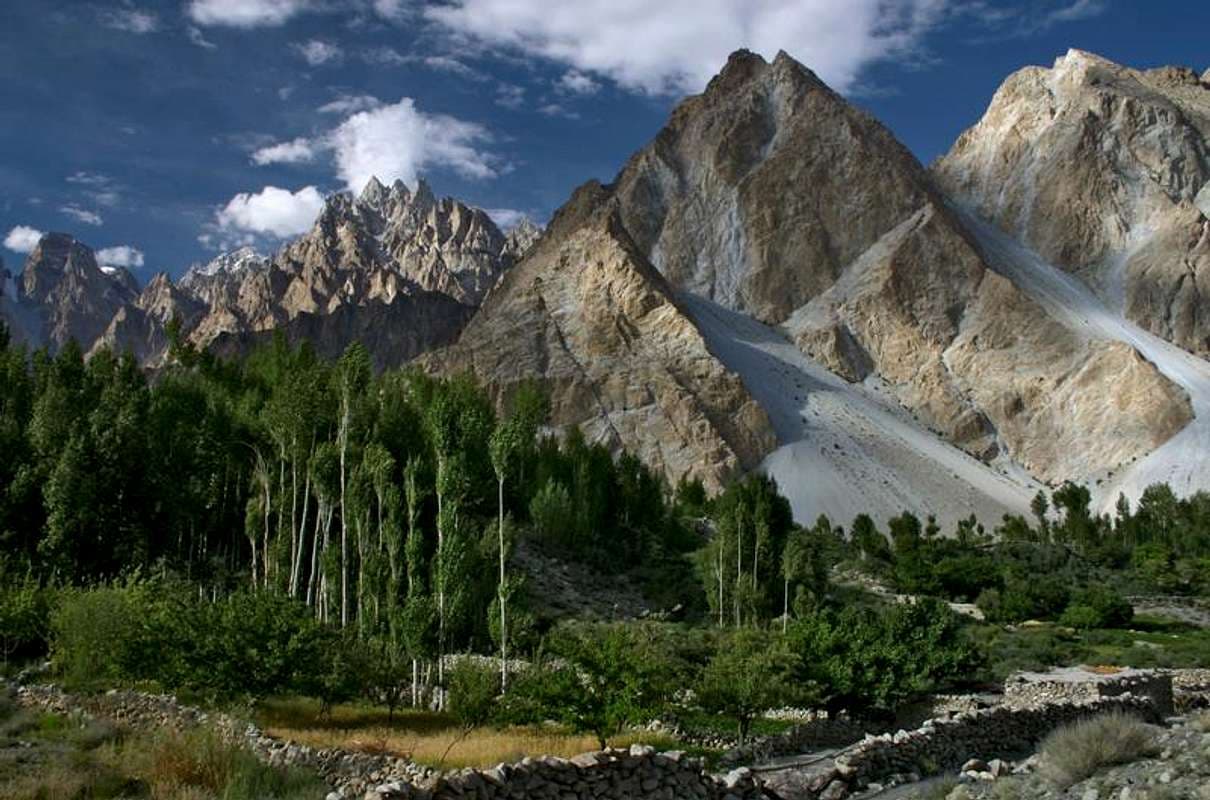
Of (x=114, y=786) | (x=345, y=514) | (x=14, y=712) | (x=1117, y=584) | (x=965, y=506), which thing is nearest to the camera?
(x=114, y=786)

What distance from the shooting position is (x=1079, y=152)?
174 m

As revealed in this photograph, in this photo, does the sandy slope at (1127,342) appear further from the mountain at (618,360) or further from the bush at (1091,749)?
the bush at (1091,749)

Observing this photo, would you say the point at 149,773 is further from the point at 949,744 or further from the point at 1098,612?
the point at 1098,612

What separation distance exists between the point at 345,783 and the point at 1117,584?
71563mm

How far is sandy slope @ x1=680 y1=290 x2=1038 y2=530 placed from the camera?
11488cm

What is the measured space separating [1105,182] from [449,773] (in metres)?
183

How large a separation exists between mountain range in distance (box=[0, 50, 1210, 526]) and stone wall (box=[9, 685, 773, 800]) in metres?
95.8

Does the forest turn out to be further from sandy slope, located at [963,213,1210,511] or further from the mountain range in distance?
the mountain range in distance

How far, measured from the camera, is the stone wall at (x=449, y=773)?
38.4ft

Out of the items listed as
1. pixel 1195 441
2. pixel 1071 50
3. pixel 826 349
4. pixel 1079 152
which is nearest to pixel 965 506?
pixel 1195 441

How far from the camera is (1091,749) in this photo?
1605cm

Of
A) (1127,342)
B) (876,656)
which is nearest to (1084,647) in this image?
(876,656)

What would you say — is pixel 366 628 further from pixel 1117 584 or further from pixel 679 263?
pixel 679 263

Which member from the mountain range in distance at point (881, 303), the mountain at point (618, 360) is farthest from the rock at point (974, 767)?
the mountain at point (618, 360)
